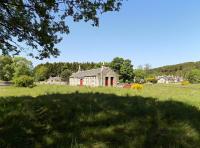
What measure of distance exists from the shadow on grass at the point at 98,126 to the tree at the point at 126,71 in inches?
4403

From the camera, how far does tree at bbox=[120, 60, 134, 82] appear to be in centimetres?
12219

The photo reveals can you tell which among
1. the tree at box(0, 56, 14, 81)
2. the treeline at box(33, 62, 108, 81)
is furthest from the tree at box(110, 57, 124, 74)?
the treeline at box(33, 62, 108, 81)

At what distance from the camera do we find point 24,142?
278 inches

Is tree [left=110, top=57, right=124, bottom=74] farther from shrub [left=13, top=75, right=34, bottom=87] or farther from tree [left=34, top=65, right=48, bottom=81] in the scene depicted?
shrub [left=13, top=75, right=34, bottom=87]

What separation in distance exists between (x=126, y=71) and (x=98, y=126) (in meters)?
115

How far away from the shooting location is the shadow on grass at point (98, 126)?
6886 millimetres

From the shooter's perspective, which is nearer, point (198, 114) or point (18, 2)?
point (198, 114)

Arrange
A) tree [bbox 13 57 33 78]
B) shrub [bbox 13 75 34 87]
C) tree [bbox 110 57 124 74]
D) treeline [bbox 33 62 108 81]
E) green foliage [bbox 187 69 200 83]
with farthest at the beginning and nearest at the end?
treeline [bbox 33 62 108 81] → green foliage [bbox 187 69 200 83] → tree [bbox 110 57 124 74] → tree [bbox 13 57 33 78] → shrub [bbox 13 75 34 87]

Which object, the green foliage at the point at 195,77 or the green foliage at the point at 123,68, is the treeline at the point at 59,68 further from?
the green foliage at the point at 195,77

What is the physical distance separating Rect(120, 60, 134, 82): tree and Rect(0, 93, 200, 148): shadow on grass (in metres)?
112

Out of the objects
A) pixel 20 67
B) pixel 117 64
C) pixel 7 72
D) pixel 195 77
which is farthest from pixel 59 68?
pixel 195 77

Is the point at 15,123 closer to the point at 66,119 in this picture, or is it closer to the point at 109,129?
the point at 66,119

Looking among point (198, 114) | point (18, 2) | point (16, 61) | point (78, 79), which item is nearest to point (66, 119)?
point (198, 114)

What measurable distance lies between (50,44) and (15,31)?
1834 mm
